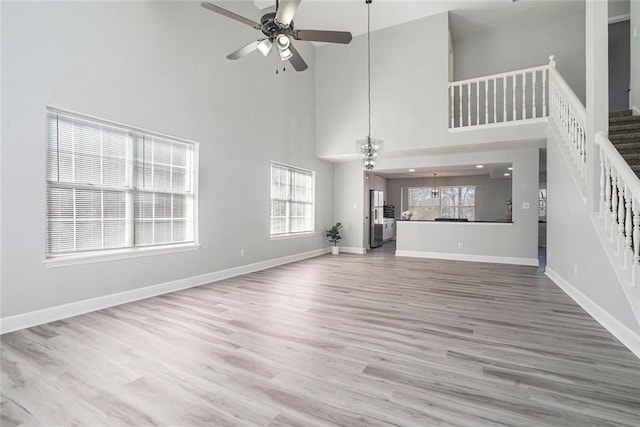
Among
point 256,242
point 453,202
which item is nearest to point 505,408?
point 256,242

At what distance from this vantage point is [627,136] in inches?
169

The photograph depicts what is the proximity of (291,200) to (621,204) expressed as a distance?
5619mm

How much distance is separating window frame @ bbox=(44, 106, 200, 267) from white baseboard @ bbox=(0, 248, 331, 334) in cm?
46

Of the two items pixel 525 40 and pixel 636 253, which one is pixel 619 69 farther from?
pixel 636 253

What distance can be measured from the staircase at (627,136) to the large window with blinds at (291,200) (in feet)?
18.3

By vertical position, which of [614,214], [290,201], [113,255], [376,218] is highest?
[290,201]

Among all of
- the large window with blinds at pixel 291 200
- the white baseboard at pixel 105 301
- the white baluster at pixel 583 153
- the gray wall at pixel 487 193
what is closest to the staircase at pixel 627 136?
the white baluster at pixel 583 153

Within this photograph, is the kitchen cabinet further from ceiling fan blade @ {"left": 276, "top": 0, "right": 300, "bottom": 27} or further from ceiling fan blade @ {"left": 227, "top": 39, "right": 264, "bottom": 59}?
ceiling fan blade @ {"left": 276, "top": 0, "right": 300, "bottom": 27}

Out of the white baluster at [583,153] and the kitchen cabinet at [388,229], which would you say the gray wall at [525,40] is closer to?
the white baluster at [583,153]

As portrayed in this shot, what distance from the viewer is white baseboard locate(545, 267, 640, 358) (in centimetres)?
248

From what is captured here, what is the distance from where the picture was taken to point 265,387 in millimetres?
1958

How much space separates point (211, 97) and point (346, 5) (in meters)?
3.50

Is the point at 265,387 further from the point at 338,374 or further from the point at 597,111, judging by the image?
the point at 597,111

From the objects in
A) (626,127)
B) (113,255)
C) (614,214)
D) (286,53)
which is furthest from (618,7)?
(113,255)
